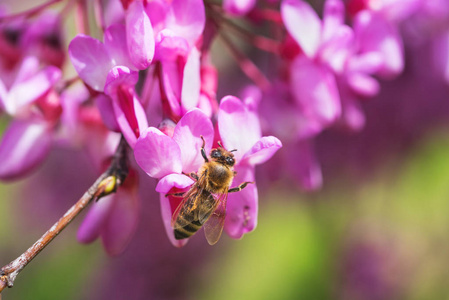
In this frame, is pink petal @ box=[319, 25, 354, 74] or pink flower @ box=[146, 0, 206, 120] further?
pink petal @ box=[319, 25, 354, 74]

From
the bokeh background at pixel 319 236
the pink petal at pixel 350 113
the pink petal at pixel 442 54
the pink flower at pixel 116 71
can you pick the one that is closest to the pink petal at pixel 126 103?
the pink flower at pixel 116 71

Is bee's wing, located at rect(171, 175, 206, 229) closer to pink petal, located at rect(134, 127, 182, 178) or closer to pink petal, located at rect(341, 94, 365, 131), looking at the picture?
pink petal, located at rect(134, 127, 182, 178)

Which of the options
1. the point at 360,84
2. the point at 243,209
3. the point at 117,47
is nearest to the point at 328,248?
the point at 360,84

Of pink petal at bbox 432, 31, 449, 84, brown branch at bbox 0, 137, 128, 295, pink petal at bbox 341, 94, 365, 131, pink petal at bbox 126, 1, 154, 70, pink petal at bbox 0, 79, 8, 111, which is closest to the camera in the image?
brown branch at bbox 0, 137, 128, 295

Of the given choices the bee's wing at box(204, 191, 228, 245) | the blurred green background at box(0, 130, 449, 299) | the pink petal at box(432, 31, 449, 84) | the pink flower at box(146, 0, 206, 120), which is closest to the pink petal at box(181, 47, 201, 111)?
the pink flower at box(146, 0, 206, 120)

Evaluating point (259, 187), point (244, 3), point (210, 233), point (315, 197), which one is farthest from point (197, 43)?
point (315, 197)

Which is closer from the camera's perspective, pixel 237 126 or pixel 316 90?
pixel 237 126

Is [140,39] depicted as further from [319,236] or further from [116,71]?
[319,236]
